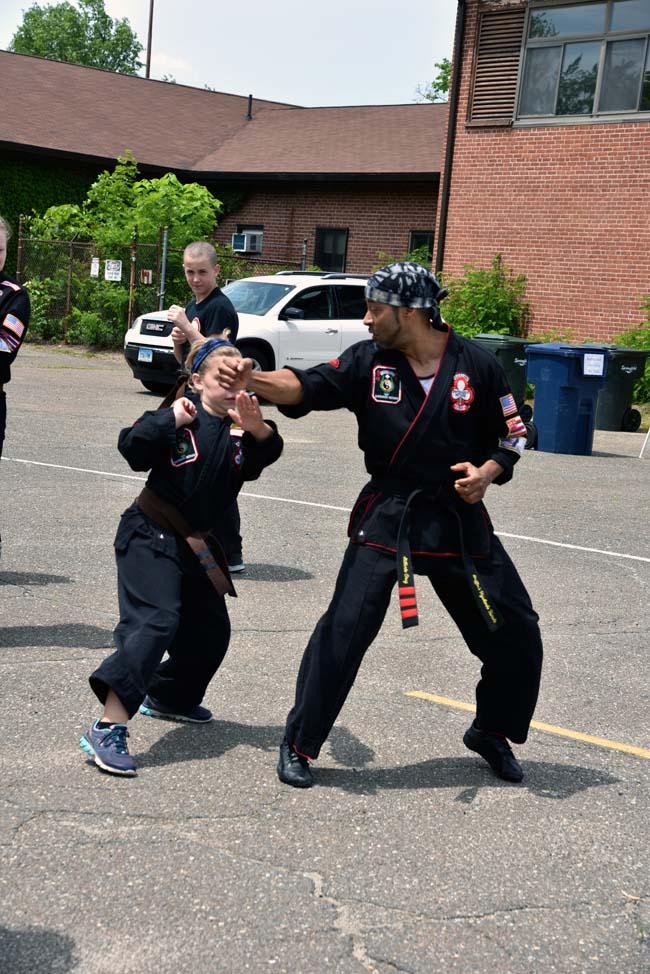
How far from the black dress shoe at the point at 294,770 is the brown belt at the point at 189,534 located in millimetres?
644

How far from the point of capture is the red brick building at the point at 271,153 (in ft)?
96.1

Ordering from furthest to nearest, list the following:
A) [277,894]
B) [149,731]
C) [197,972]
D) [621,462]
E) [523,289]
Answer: [523,289], [621,462], [149,731], [277,894], [197,972]

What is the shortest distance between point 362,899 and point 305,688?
3.03ft

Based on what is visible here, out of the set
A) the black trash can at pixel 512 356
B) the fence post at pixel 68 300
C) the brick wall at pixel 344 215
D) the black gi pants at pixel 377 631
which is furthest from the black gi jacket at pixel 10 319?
the brick wall at pixel 344 215

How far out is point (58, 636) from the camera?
580 cm

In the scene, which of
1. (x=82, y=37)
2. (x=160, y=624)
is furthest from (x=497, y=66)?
(x=82, y=37)

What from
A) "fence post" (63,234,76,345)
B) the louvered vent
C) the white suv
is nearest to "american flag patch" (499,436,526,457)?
the white suv

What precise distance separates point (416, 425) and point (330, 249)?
89.8 feet

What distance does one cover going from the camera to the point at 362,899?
339 cm

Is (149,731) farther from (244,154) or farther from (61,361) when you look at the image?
(244,154)

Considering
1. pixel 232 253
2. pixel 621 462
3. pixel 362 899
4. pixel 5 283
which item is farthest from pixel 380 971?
pixel 232 253

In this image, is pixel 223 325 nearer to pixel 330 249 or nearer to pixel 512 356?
pixel 512 356

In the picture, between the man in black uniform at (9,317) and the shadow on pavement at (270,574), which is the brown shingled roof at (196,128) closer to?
the shadow on pavement at (270,574)

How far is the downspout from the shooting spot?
22625 millimetres
